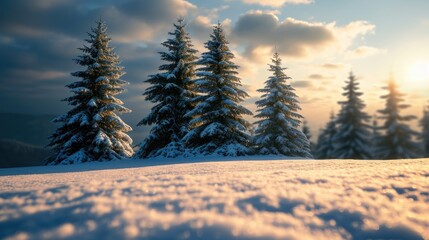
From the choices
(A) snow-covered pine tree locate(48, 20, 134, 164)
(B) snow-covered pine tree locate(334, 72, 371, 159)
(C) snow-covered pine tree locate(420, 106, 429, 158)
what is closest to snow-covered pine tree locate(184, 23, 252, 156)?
(A) snow-covered pine tree locate(48, 20, 134, 164)

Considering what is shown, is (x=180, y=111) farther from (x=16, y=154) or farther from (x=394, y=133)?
(x=16, y=154)

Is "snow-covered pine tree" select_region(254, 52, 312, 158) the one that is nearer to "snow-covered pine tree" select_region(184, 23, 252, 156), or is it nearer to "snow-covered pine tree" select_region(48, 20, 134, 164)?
"snow-covered pine tree" select_region(184, 23, 252, 156)

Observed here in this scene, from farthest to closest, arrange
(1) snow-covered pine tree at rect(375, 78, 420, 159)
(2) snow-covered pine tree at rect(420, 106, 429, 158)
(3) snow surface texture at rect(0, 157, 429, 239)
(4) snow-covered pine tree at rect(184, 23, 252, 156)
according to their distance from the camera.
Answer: (2) snow-covered pine tree at rect(420, 106, 429, 158) < (1) snow-covered pine tree at rect(375, 78, 420, 159) < (4) snow-covered pine tree at rect(184, 23, 252, 156) < (3) snow surface texture at rect(0, 157, 429, 239)

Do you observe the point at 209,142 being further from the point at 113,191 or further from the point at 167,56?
the point at 113,191

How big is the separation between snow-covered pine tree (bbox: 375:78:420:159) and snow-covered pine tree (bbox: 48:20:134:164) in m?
25.4

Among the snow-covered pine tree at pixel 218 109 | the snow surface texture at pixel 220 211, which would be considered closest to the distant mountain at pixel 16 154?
the snow-covered pine tree at pixel 218 109

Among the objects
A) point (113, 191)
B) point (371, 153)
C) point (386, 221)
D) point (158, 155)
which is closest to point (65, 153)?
point (158, 155)

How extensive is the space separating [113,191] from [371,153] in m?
28.9

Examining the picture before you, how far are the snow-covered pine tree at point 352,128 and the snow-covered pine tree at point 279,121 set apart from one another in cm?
1103

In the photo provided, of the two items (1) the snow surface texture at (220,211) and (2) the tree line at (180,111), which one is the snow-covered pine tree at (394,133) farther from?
(1) the snow surface texture at (220,211)

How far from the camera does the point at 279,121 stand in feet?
55.8

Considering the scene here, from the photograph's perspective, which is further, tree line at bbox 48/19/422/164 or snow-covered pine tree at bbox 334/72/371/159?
snow-covered pine tree at bbox 334/72/371/159

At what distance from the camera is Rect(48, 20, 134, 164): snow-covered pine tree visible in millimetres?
16184

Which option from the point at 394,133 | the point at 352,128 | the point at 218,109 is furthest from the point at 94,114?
the point at 394,133
